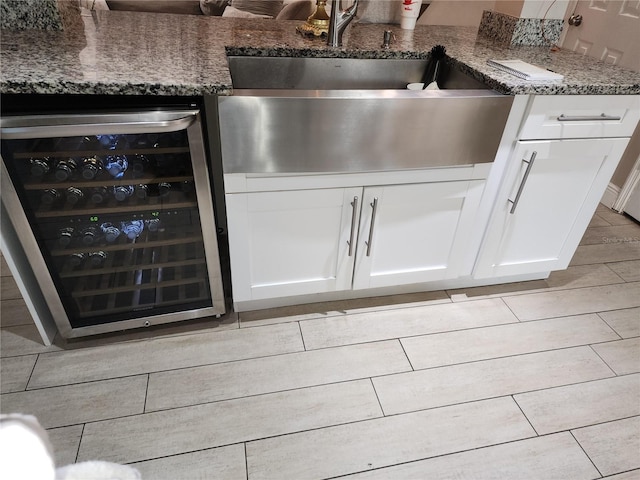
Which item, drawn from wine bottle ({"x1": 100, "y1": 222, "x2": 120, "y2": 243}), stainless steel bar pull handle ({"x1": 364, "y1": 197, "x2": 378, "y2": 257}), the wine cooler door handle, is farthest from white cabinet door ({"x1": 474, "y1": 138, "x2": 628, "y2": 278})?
wine bottle ({"x1": 100, "y1": 222, "x2": 120, "y2": 243})

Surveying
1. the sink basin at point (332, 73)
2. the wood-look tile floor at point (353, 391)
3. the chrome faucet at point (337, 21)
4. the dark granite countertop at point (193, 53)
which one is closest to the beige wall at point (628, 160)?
the dark granite countertop at point (193, 53)

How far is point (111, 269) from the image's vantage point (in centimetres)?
153

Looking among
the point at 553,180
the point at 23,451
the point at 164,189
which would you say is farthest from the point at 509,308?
the point at 23,451

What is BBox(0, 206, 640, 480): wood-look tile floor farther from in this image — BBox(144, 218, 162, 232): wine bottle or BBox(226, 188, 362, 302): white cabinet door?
BBox(144, 218, 162, 232): wine bottle

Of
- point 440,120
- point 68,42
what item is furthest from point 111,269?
point 440,120

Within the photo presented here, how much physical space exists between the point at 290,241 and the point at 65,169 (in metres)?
0.77

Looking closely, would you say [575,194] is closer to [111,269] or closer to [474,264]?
[474,264]

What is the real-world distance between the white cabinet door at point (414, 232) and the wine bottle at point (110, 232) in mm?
876

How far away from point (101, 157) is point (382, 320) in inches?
48.5

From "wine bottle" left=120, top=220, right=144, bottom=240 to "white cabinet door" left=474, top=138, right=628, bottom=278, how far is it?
1374mm

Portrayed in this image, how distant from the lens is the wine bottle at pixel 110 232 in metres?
1.47

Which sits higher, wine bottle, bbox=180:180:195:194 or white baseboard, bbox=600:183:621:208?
wine bottle, bbox=180:180:195:194

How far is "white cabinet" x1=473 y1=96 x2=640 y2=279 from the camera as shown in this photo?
1.57 m

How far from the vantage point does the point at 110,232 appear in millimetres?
1487
